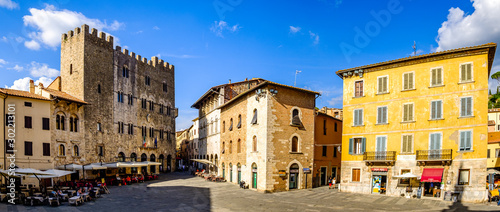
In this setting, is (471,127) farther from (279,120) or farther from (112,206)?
(112,206)

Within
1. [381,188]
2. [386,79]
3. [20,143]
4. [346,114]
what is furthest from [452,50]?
[20,143]

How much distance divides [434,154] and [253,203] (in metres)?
15.1

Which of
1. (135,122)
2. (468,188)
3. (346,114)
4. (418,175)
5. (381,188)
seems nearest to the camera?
(468,188)

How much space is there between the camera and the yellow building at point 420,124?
23.5 metres

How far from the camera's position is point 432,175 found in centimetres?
2442

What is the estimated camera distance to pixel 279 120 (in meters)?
31.0

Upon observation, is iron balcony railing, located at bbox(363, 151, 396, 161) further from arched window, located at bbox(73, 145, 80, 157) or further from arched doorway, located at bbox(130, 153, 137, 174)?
arched doorway, located at bbox(130, 153, 137, 174)

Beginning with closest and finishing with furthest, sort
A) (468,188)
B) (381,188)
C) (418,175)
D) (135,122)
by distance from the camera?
(468,188)
(418,175)
(381,188)
(135,122)

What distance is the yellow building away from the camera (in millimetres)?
23531

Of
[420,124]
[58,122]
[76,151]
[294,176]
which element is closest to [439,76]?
[420,124]

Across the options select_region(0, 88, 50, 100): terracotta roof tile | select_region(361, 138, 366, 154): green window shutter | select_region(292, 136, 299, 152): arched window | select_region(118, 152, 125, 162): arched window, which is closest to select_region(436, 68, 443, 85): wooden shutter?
select_region(361, 138, 366, 154): green window shutter

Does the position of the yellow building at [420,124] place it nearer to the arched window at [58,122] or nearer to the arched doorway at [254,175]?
the arched doorway at [254,175]

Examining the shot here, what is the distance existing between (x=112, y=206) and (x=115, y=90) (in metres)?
27.0

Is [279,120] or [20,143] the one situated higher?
[279,120]
